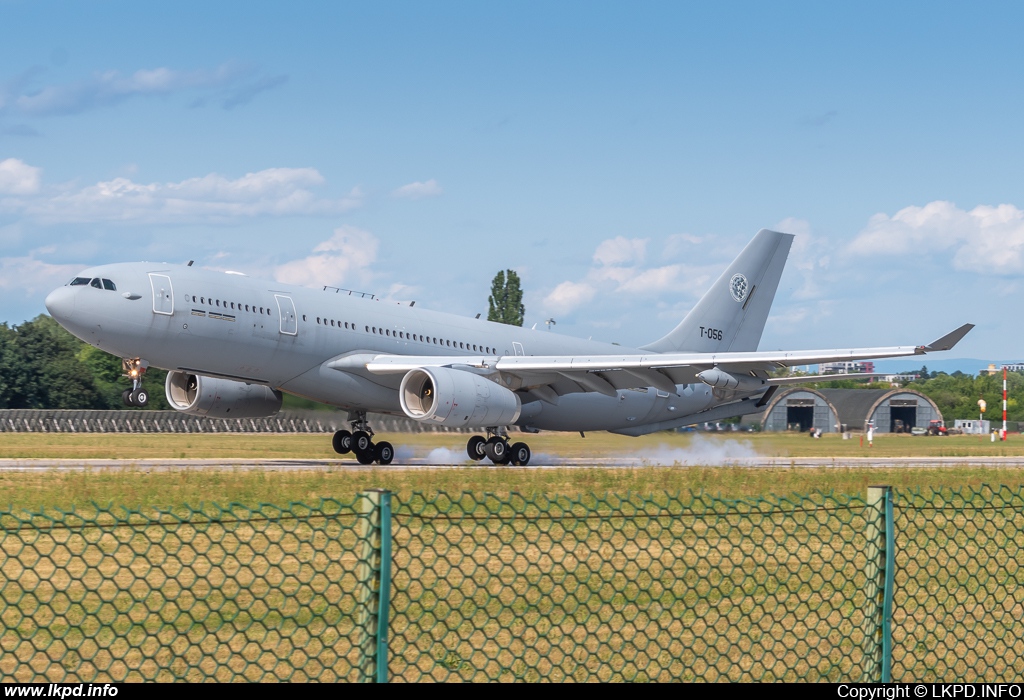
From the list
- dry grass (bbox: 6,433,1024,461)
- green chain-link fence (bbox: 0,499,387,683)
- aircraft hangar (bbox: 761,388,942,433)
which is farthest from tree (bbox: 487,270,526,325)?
green chain-link fence (bbox: 0,499,387,683)

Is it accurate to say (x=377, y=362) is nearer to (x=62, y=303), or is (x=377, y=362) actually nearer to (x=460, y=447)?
(x=460, y=447)

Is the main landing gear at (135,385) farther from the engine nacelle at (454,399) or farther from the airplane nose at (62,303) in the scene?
the engine nacelle at (454,399)

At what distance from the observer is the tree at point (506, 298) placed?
9650cm

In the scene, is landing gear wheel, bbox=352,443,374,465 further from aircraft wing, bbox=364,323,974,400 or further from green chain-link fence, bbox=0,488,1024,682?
green chain-link fence, bbox=0,488,1024,682

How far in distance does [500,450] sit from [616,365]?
377 cm

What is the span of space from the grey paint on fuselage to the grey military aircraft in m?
0.03

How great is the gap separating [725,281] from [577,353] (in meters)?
6.09

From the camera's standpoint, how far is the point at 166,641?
7645 millimetres

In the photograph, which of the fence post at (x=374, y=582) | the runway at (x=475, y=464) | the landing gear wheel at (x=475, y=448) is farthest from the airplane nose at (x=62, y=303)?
the fence post at (x=374, y=582)

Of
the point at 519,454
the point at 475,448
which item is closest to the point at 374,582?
the point at 519,454

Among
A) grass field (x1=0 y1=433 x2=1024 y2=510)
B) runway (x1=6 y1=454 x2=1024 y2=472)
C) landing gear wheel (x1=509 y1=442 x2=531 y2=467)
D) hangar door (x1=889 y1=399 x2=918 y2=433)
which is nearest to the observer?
grass field (x1=0 y1=433 x2=1024 y2=510)

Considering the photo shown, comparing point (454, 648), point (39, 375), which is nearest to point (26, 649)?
point (454, 648)

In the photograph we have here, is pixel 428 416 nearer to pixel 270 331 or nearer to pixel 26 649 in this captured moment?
pixel 270 331

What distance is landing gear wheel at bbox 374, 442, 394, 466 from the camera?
96.2 feet
